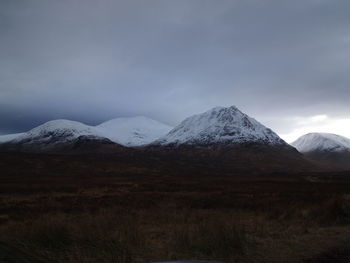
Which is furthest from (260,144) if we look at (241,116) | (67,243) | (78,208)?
(67,243)

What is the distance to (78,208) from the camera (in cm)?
1967

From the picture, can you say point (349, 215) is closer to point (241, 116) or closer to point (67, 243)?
point (67, 243)

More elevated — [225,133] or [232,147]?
[225,133]

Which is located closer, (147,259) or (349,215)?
(147,259)

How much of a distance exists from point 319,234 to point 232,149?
139626 millimetres

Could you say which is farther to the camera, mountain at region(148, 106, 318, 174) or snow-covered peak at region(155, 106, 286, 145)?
snow-covered peak at region(155, 106, 286, 145)

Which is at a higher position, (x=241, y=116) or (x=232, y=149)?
(x=241, y=116)

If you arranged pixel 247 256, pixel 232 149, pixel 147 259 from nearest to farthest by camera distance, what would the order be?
pixel 147 259 < pixel 247 256 < pixel 232 149

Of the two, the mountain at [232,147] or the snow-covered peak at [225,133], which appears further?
the snow-covered peak at [225,133]

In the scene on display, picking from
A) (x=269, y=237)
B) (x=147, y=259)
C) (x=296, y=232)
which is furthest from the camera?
(x=296, y=232)

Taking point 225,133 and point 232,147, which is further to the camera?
point 225,133

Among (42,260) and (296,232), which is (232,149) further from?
(42,260)

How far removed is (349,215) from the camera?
14.2 meters

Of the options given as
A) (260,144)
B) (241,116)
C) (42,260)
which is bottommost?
(42,260)
